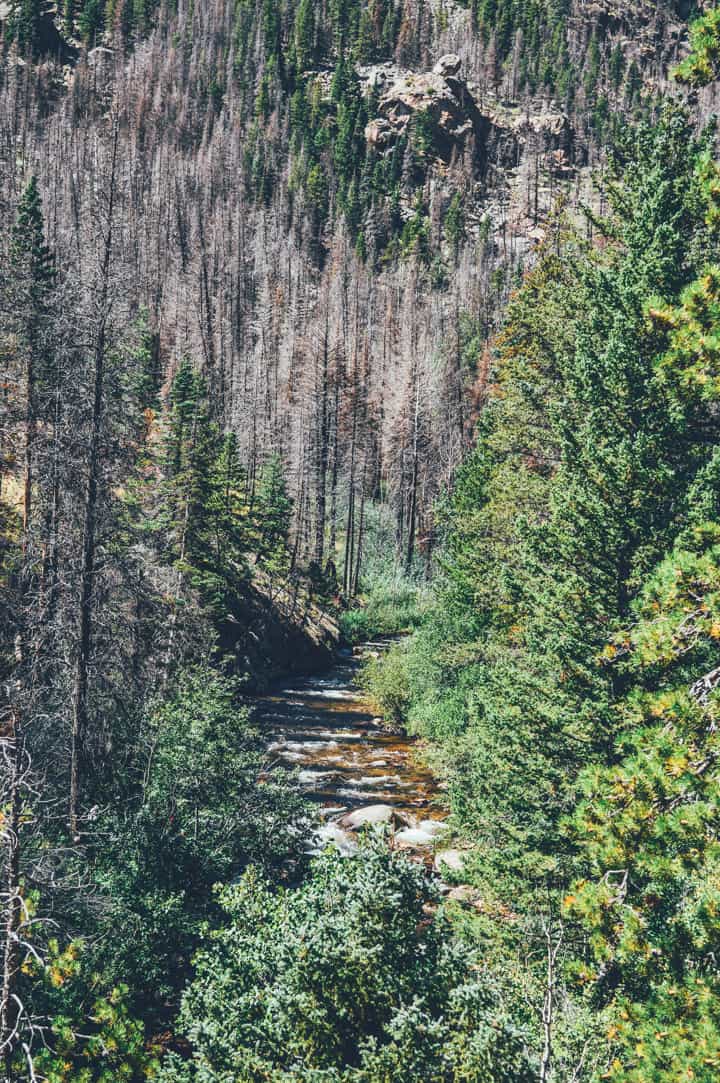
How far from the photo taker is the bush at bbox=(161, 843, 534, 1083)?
5.45 m

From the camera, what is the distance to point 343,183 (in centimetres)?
10488

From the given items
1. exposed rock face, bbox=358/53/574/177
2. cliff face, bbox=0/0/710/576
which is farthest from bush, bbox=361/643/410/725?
exposed rock face, bbox=358/53/574/177

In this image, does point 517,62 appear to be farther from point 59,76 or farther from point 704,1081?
point 704,1081

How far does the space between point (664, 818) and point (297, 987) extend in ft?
10.2

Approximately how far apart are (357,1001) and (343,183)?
11236cm

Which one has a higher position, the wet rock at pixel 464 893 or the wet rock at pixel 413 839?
the wet rock at pixel 464 893

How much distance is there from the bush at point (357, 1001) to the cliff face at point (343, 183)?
38.3m

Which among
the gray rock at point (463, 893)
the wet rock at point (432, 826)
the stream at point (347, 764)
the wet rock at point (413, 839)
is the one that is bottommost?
the stream at point (347, 764)

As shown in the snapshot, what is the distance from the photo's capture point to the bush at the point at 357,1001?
5.45 m

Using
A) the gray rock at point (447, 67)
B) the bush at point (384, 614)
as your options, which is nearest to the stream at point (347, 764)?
the bush at point (384, 614)

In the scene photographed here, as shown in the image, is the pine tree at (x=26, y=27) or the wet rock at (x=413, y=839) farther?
the pine tree at (x=26, y=27)

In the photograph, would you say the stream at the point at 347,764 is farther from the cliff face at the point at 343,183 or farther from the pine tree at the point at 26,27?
the pine tree at the point at 26,27

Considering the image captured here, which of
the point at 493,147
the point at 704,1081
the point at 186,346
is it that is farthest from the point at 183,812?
the point at 493,147

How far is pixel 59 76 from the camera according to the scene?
109 meters
